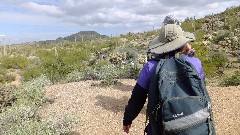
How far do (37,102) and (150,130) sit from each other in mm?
6339

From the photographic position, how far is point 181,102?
246cm

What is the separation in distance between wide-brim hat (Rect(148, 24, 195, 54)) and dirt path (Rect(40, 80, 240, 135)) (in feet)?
13.9

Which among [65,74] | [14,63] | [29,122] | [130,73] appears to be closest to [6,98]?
[29,122]

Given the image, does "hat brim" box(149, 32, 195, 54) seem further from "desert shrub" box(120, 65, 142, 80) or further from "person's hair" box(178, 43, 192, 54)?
"desert shrub" box(120, 65, 142, 80)

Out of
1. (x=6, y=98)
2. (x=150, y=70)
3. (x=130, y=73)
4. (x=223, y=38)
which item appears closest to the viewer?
(x=150, y=70)

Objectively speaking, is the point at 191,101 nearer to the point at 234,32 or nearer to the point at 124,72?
the point at 124,72

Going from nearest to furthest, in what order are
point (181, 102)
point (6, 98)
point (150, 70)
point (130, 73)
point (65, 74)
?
point (181, 102) → point (150, 70) → point (6, 98) → point (130, 73) → point (65, 74)

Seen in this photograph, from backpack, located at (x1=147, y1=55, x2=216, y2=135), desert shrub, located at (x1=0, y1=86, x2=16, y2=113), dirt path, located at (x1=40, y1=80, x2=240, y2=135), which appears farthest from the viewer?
desert shrub, located at (x1=0, y1=86, x2=16, y2=113)

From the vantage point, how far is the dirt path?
7090mm

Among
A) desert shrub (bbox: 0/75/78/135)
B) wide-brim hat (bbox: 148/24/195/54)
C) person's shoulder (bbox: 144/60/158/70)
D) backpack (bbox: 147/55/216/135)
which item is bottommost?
desert shrub (bbox: 0/75/78/135)

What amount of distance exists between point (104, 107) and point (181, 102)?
5946 millimetres

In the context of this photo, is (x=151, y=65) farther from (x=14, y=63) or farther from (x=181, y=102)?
(x=14, y=63)

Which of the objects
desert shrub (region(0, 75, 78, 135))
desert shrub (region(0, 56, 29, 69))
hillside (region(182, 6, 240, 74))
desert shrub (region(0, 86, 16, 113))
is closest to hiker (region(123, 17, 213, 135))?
desert shrub (region(0, 75, 78, 135))

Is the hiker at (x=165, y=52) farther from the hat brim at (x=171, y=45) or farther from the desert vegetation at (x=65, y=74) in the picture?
the desert vegetation at (x=65, y=74)
